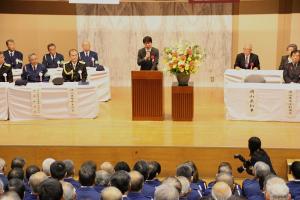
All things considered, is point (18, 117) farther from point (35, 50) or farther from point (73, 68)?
point (35, 50)

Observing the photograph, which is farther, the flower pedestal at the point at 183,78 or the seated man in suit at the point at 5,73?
the seated man in suit at the point at 5,73

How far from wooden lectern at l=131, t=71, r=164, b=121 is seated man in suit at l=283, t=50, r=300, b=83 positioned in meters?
2.84

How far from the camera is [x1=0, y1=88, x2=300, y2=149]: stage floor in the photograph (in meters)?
8.25

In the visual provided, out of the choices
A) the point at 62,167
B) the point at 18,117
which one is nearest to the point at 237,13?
the point at 18,117

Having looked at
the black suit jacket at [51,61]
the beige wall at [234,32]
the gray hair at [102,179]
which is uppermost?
the beige wall at [234,32]

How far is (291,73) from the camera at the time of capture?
10.5 m

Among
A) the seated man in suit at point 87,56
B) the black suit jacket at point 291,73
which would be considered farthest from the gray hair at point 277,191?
the seated man in suit at point 87,56

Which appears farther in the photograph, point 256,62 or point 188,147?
point 256,62

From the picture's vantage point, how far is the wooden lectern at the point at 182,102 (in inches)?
371

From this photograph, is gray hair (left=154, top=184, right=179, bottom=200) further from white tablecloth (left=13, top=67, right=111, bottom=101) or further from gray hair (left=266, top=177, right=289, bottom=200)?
white tablecloth (left=13, top=67, right=111, bottom=101)

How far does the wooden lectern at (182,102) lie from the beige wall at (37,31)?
5.82 metres

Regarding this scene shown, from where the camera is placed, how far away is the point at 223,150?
26.2 ft

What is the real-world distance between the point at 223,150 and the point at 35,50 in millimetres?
8094

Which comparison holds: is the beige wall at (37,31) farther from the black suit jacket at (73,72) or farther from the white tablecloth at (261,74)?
the white tablecloth at (261,74)
